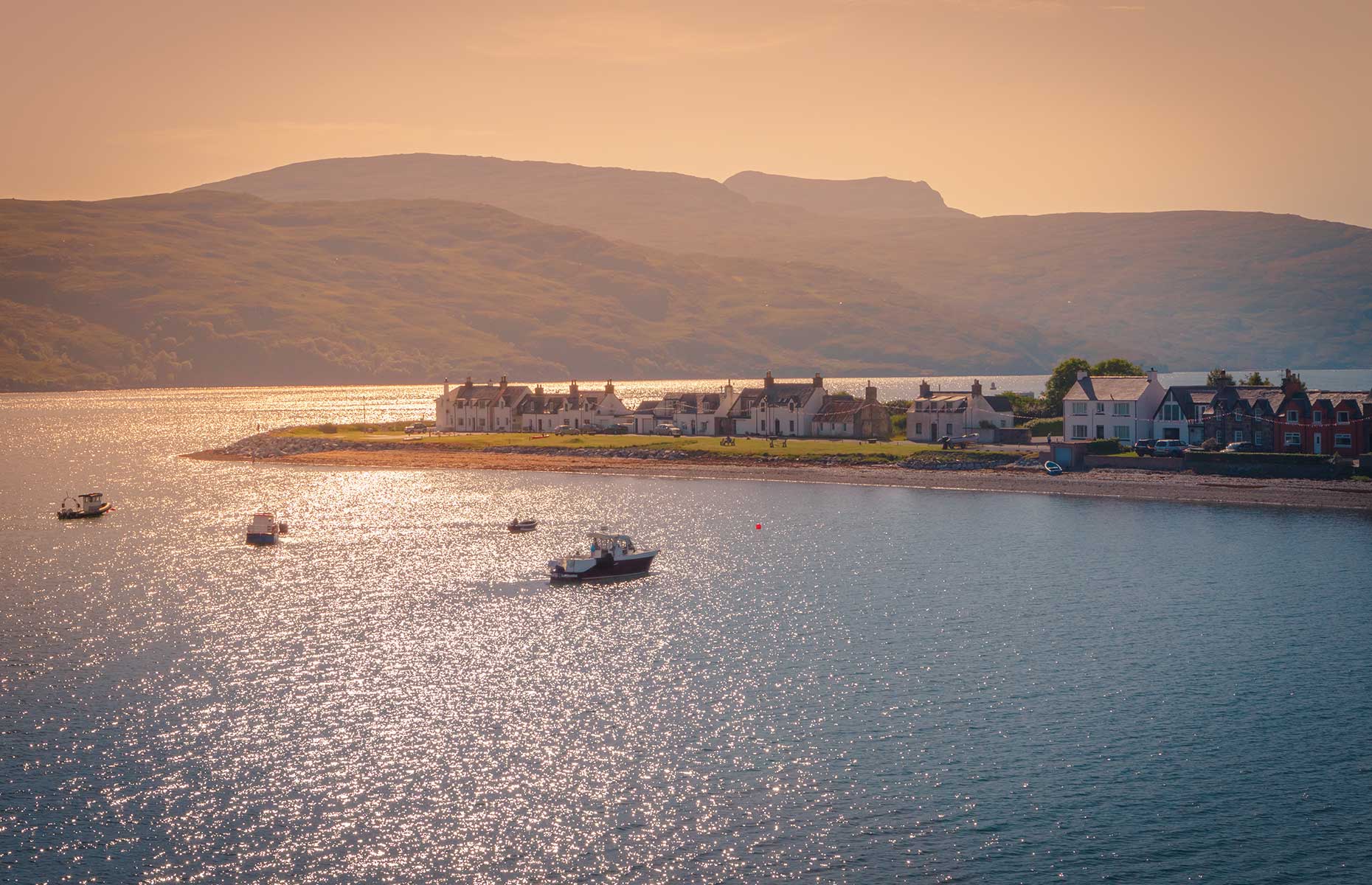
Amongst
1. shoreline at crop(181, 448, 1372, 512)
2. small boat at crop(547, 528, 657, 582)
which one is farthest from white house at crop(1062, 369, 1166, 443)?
small boat at crop(547, 528, 657, 582)

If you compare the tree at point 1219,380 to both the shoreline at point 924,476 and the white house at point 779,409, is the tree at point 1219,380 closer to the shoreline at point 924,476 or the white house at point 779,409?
the shoreline at point 924,476

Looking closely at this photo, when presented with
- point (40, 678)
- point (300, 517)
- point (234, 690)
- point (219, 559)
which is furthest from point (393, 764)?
point (300, 517)

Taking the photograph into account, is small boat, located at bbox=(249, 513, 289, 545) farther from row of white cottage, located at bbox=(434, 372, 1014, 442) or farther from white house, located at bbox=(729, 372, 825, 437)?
row of white cottage, located at bbox=(434, 372, 1014, 442)

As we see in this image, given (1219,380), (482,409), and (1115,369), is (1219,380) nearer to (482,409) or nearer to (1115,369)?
(1115,369)

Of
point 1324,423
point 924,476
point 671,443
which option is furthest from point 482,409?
point 1324,423

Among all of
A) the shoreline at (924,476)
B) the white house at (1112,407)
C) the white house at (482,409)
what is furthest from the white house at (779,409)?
the white house at (482,409)

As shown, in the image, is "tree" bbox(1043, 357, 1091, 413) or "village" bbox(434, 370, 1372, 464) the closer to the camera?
"village" bbox(434, 370, 1372, 464)
